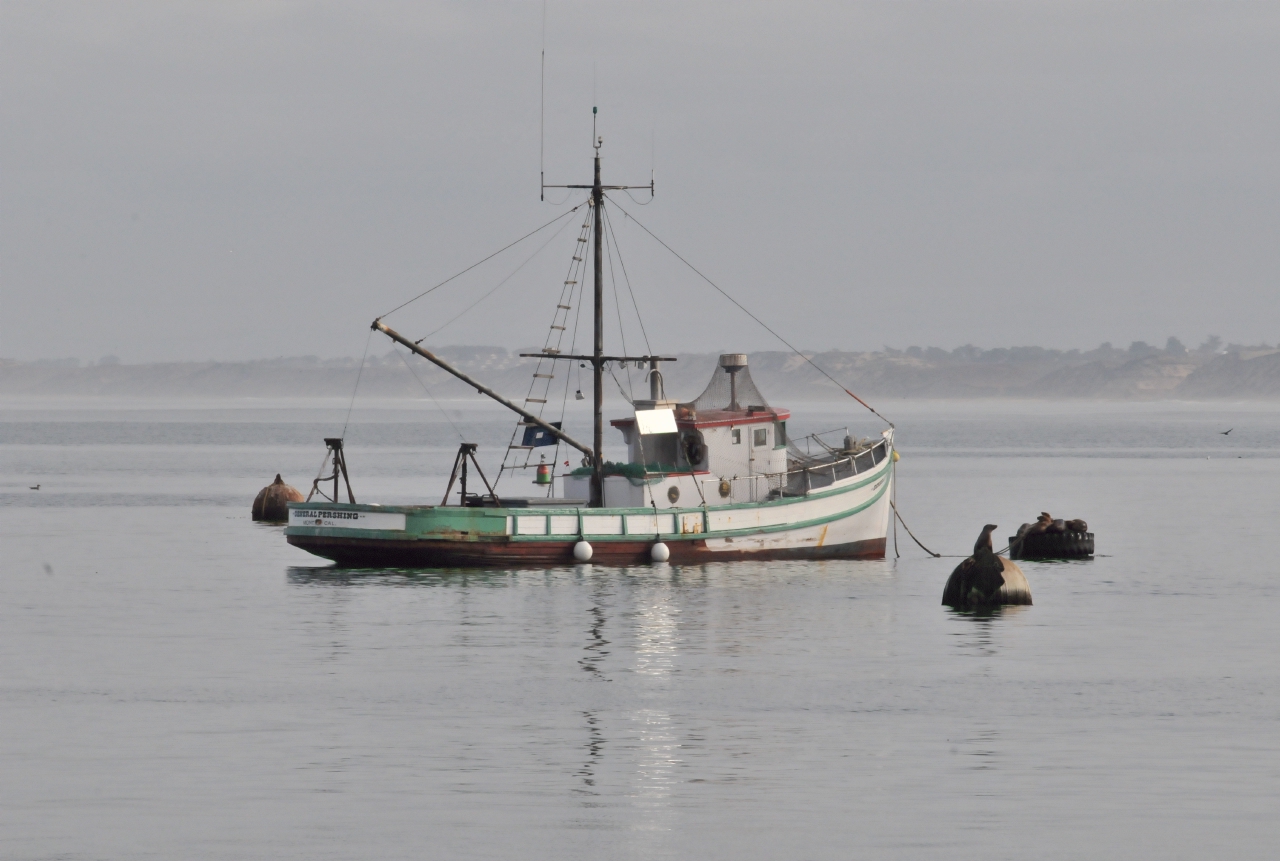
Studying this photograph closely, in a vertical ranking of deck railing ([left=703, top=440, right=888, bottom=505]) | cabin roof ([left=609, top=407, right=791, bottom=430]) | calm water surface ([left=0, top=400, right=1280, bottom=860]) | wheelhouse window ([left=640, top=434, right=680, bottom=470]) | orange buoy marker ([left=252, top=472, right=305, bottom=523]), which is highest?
cabin roof ([left=609, top=407, right=791, bottom=430])

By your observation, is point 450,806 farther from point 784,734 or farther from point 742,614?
point 742,614

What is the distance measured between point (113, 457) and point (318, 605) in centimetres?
13293

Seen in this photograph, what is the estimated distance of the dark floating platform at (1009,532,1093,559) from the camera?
202 ft

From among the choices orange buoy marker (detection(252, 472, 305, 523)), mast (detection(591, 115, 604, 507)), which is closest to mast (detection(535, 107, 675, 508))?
mast (detection(591, 115, 604, 507))

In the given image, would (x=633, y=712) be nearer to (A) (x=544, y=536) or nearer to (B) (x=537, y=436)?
(A) (x=544, y=536)

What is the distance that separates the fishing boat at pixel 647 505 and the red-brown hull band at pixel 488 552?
0.14 feet

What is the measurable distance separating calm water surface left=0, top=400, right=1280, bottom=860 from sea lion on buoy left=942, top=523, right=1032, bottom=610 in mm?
1102

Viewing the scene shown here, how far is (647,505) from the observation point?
5416 centimetres

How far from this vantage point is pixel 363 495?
102375mm

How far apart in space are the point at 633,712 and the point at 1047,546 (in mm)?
35199

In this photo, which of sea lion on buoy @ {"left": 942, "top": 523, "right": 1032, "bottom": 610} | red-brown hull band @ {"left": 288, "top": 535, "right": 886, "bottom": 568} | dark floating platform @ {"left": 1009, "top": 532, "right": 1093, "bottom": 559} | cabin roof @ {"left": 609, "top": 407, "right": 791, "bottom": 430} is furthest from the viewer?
dark floating platform @ {"left": 1009, "top": 532, "right": 1093, "bottom": 559}

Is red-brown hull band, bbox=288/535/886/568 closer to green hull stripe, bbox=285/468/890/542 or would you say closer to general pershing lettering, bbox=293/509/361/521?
green hull stripe, bbox=285/468/890/542

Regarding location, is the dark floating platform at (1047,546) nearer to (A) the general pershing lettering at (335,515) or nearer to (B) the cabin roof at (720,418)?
(B) the cabin roof at (720,418)

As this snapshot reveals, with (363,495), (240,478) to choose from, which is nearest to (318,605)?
(363,495)
